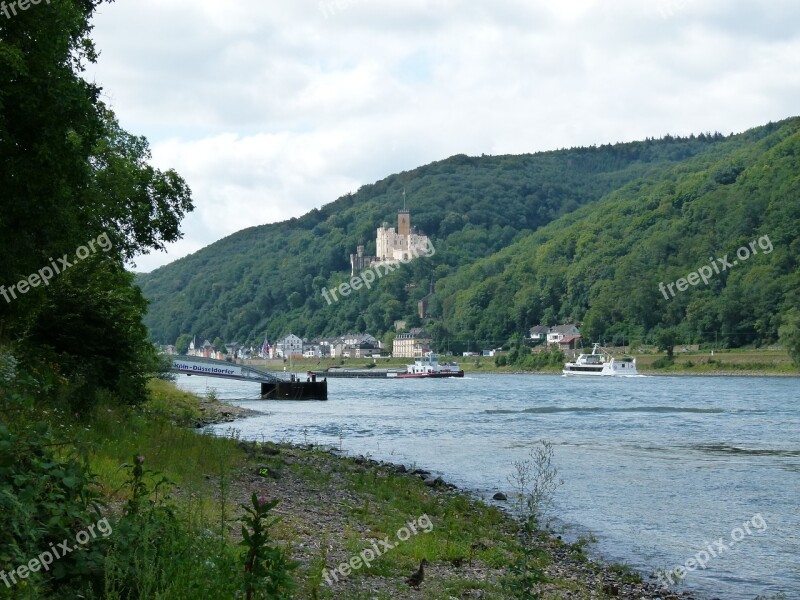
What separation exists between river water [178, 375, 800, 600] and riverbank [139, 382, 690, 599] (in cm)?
144

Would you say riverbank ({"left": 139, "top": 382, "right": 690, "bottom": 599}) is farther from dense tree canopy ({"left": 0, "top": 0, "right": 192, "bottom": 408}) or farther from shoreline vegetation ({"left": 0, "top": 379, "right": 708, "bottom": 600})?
dense tree canopy ({"left": 0, "top": 0, "right": 192, "bottom": 408})

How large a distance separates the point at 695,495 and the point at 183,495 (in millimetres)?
14090

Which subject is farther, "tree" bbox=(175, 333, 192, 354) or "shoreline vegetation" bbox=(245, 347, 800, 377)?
"tree" bbox=(175, 333, 192, 354)

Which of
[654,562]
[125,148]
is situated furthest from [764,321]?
[654,562]

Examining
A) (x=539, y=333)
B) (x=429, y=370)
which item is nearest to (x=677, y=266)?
(x=539, y=333)

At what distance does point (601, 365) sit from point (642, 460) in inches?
4092

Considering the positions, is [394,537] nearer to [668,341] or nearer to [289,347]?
[668,341]

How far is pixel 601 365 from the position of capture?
5162 inches

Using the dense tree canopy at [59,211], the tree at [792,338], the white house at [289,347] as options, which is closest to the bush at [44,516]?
the dense tree canopy at [59,211]

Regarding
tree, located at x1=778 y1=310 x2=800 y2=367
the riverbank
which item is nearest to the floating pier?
the riverbank

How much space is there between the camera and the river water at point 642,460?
15570 mm

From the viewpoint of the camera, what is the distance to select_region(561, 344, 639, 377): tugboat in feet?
414

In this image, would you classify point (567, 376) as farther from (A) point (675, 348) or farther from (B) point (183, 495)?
(B) point (183, 495)

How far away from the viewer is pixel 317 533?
12203 millimetres
